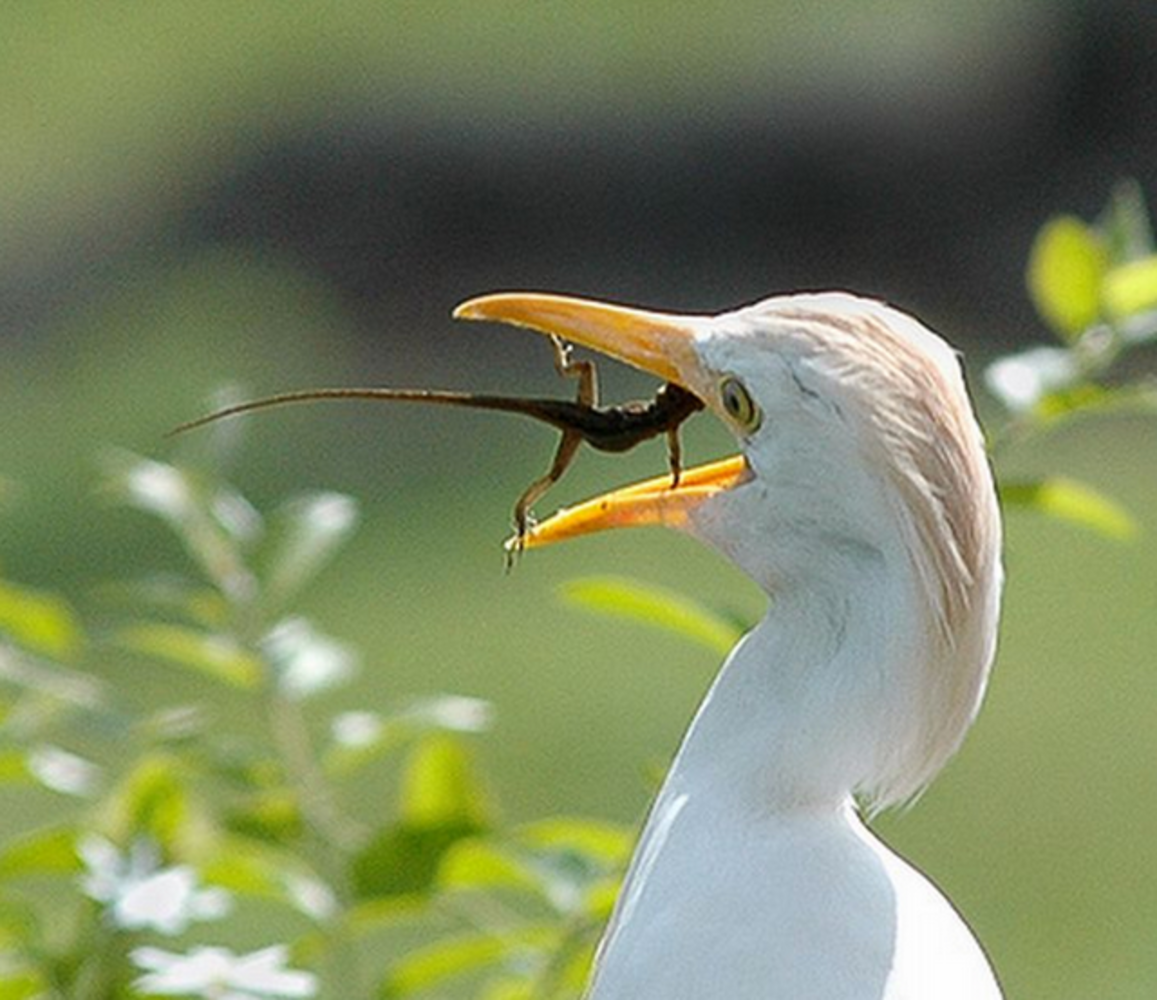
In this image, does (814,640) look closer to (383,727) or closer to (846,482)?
(846,482)

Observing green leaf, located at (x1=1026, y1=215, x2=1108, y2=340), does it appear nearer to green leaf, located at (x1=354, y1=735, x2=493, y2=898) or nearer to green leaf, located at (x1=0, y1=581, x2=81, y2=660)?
green leaf, located at (x1=354, y1=735, x2=493, y2=898)

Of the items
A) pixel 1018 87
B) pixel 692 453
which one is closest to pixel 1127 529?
pixel 692 453

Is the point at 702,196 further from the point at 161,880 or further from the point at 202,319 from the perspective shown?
the point at 161,880

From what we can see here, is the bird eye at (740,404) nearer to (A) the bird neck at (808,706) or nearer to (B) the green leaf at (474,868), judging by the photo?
(A) the bird neck at (808,706)

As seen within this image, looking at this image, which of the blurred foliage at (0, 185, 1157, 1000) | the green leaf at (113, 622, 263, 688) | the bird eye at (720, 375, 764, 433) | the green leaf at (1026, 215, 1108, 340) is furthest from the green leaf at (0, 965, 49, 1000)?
the green leaf at (1026, 215, 1108, 340)

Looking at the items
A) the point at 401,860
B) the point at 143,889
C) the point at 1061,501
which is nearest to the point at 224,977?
the point at 143,889

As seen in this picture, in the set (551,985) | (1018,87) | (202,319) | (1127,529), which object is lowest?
(551,985)

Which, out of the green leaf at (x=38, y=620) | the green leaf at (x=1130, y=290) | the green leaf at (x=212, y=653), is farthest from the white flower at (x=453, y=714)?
the green leaf at (x=1130, y=290)
